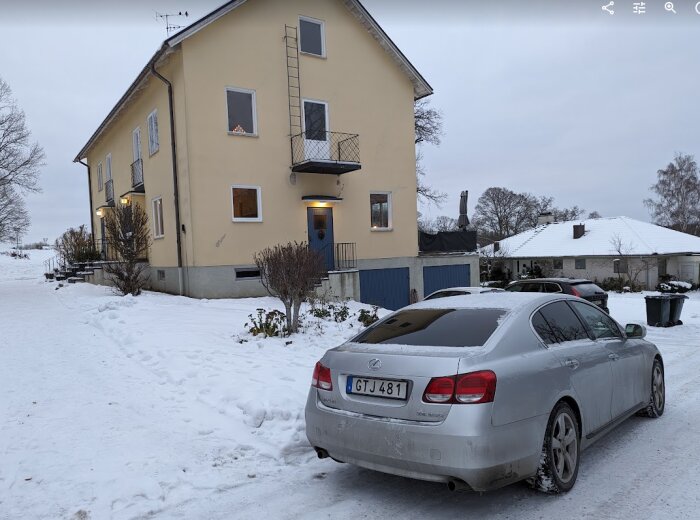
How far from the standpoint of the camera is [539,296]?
452 centimetres

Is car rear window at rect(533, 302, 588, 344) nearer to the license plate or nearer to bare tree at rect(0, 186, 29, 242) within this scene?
the license plate

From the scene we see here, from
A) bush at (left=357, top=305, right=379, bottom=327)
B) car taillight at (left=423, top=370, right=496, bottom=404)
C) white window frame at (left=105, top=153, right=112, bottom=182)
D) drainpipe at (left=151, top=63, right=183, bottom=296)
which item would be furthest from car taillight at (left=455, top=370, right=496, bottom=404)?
white window frame at (left=105, top=153, right=112, bottom=182)

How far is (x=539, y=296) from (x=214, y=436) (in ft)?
10.9

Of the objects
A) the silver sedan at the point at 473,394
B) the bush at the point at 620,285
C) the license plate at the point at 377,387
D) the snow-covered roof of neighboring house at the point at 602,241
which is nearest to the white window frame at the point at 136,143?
the silver sedan at the point at 473,394

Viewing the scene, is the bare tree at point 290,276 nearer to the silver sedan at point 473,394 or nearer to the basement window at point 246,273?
the silver sedan at point 473,394

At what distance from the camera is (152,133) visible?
18.5m

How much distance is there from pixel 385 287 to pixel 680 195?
147 ft

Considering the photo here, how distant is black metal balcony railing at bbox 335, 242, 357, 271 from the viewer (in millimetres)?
18312

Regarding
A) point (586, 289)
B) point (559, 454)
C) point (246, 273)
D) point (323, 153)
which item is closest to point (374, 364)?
point (559, 454)

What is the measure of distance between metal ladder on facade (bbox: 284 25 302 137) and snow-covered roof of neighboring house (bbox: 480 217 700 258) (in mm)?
31117

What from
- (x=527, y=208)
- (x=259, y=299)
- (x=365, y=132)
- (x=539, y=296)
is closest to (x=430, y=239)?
(x=365, y=132)

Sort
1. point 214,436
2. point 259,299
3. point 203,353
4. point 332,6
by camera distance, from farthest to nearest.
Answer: point 332,6 → point 259,299 → point 203,353 → point 214,436

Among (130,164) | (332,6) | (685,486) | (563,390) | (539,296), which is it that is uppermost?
(332,6)

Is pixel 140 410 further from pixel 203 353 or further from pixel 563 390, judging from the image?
pixel 563 390
